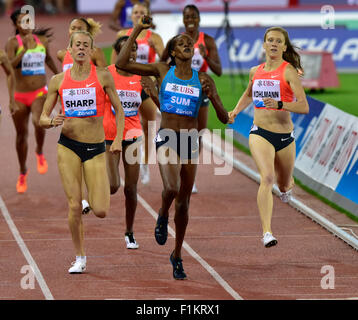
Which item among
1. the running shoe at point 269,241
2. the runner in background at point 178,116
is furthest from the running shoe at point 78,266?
the running shoe at point 269,241

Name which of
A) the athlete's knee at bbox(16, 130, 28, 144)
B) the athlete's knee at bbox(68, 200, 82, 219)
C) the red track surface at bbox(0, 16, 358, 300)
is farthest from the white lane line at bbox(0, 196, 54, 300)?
the athlete's knee at bbox(16, 130, 28, 144)

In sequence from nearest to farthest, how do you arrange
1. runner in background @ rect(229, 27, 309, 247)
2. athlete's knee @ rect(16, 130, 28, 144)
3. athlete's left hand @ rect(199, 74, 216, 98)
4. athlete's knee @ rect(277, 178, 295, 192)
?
athlete's left hand @ rect(199, 74, 216, 98), runner in background @ rect(229, 27, 309, 247), athlete's knee @ rect(277, 178, 295, 192), athlete's knee @ rect(16, 130, 28, 144)

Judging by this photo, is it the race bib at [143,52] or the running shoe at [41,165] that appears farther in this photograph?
the running shoe at [41,165]

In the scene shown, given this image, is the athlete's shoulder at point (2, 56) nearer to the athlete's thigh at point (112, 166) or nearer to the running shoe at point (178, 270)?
the athlete's thigh at point (112, 166)

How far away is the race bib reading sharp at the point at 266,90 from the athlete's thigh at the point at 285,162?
A: 1.99 feet

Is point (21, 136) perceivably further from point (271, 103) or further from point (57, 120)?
point (271, 103)

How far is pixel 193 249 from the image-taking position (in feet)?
40.8

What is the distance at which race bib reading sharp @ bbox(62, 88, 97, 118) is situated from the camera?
10828 mm

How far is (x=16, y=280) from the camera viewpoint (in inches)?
428

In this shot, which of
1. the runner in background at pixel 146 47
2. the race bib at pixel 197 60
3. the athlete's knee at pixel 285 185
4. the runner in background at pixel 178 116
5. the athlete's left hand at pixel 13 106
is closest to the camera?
the runner in background at pixel 178 116

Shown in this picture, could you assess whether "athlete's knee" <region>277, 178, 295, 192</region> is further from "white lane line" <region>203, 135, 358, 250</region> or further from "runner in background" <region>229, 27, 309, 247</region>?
"white lane line" <region>203, 135, 358, 250</region>

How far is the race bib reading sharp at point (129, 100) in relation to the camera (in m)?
12.5

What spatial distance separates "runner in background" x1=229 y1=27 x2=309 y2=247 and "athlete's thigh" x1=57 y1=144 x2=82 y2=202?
194 centimetres

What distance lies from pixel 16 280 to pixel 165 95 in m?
2.53
